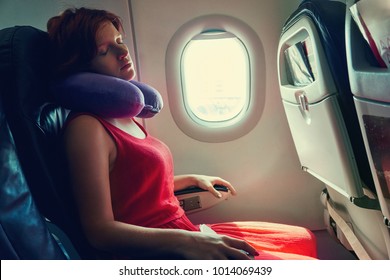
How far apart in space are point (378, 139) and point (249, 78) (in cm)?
59

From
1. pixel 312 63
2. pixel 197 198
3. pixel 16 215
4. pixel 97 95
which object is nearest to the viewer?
pixel 16 215

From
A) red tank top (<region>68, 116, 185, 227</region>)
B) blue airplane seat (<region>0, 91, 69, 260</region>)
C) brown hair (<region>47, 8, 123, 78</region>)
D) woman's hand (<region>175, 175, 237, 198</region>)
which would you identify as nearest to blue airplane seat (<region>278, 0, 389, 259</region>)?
woman's hand (<region>175, 175, 237, 198</region>)

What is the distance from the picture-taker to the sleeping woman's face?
95 centimetres

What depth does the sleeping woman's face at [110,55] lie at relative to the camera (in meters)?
0.95

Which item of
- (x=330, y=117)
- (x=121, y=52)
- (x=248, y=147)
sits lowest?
(x=248, y=147)

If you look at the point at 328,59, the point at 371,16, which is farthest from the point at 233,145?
the point at 371,16

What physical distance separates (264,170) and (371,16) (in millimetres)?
704

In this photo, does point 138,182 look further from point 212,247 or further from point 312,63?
point 312,63

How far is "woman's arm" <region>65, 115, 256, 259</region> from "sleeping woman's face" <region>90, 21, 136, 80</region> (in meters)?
0.22

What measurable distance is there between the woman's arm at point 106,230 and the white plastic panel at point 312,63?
400 mm

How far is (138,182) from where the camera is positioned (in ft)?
2.97

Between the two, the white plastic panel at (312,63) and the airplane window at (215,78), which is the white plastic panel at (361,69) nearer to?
the white plastic panel at (312,63)

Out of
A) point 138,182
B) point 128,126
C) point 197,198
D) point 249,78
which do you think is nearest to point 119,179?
point 138,182

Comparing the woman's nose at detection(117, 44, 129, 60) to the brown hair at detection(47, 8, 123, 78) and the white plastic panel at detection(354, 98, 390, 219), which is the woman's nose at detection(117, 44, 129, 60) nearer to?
the brown hair at detection(47, 8, 123, 78)
